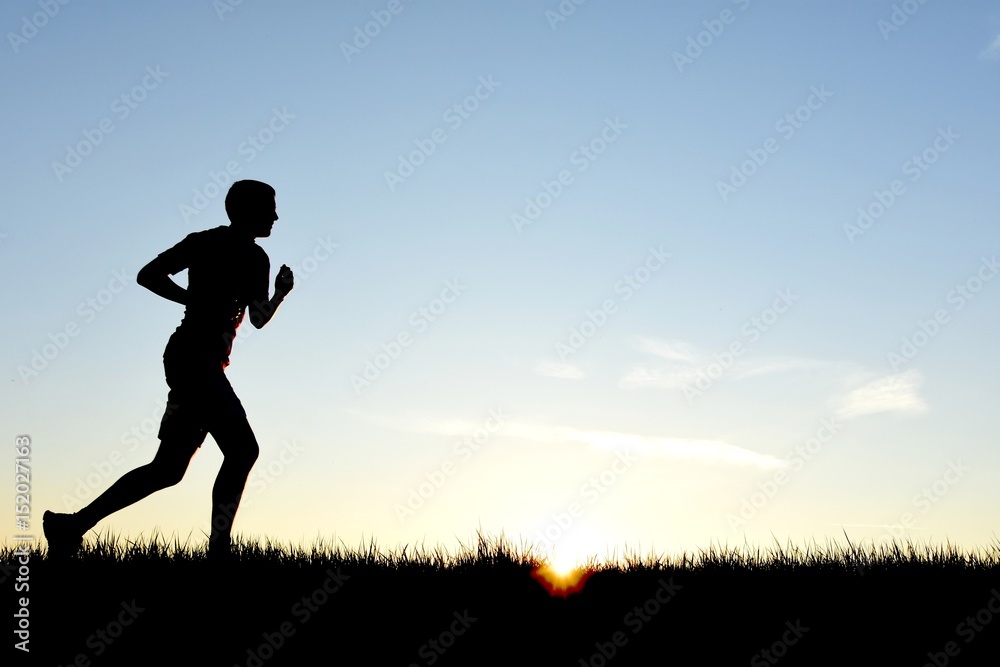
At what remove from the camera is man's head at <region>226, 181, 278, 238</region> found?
5848 millimetres

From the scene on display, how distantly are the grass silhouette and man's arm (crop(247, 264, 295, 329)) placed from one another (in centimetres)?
154

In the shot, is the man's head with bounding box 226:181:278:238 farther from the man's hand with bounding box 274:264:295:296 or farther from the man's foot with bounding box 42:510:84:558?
the man's foot with bounding box 42:510:84:558

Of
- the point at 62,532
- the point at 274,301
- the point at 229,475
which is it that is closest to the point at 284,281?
the point at 274,301

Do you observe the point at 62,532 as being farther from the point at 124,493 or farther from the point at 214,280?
the point at 214,280

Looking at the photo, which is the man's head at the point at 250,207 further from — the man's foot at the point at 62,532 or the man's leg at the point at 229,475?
the man's foot at the point at 62,532

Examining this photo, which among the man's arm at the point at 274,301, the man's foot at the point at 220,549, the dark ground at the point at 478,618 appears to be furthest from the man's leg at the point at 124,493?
the man's arm at the point at 274,301

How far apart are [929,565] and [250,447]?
465cm

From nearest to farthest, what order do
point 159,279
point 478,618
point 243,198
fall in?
point 478,618, point 159,279, point 243,198

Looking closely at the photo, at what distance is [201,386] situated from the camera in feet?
18.5

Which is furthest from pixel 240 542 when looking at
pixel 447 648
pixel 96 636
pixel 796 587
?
pixel 796 587

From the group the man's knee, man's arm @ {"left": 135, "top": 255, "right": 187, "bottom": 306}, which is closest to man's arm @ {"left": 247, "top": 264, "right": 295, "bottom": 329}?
man's arm @ {"left": 135, "top": 255, "right": 187, "bottom": 306}

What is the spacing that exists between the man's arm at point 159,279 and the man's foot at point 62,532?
151 cm

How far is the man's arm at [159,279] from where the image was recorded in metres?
5.61

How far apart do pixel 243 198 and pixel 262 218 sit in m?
0.17
